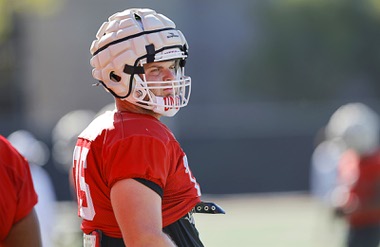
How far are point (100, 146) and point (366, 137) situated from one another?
22.0ft

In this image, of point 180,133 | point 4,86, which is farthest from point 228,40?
point 180,133

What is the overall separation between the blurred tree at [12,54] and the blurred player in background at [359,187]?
2094 cm

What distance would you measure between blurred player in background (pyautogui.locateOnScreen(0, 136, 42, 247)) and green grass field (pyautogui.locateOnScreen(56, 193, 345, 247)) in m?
5.37

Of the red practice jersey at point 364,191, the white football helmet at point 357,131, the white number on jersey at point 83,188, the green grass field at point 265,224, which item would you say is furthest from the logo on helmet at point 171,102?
the white football helmet at point 357,131

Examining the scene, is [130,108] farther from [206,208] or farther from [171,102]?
[206,208]

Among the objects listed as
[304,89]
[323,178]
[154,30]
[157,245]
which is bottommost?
[304,89]

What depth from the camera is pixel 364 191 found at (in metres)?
10.0

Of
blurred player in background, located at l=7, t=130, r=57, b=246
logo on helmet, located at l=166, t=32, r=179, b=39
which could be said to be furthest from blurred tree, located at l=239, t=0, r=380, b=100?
logo on helmet, located at l=166, t=32, r=179, b=39

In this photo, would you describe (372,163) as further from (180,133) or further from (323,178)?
(180,133)

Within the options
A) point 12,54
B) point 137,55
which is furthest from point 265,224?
point 12,54

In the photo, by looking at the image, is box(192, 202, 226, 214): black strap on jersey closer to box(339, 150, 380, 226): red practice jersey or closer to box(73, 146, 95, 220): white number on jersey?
box(73, 146, 95, 220): white number on jersey

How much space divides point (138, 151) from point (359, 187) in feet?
21.8

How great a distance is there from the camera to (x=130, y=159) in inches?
145

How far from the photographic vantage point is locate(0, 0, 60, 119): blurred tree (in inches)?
1230
